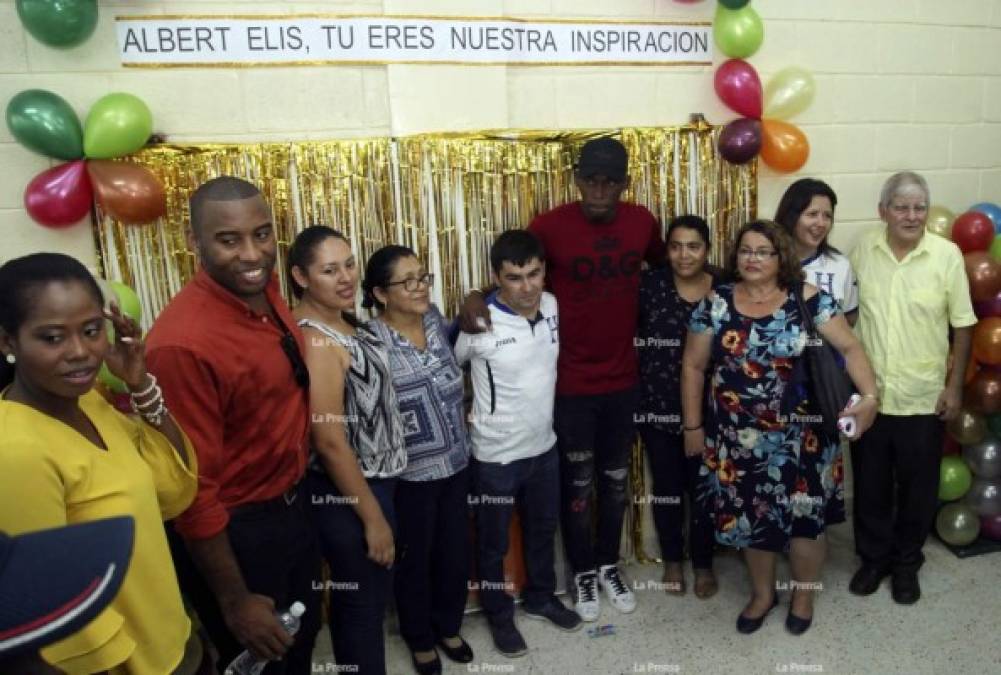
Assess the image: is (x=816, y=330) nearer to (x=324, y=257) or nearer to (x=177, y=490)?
(x=324, y=257)

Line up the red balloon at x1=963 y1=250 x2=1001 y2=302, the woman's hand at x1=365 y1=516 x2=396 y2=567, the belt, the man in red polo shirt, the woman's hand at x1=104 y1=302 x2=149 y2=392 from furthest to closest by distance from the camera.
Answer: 1. the red balloon at x1=963 y1=250 x2=1001 y2=302
2. the woman's hand at x1=365 y1=516 x2=396 y2=567
3. the belt
4. the man in red polo shirt
5. the woman's hand at x1=104 y1=302 x2=149 y2=392

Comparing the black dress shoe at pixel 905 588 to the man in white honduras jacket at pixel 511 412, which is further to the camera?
the black dress shoe at pixel 905 588

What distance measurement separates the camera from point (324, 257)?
1874mm

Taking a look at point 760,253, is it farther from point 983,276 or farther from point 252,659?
point 252,659

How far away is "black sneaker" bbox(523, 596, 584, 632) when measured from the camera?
2555mm

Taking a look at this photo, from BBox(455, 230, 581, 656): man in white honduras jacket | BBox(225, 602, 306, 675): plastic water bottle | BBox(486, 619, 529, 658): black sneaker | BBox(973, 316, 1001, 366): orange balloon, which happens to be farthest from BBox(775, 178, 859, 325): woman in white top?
BBox(225, 602, 306, 675): plastic water bottle

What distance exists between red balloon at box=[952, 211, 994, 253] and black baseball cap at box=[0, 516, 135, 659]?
113 inches

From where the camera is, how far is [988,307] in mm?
2635

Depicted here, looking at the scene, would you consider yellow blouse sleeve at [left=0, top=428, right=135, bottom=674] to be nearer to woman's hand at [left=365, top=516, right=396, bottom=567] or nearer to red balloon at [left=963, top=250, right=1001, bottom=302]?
woman's hand at [left=365, top=516, right=396, bottom=567]

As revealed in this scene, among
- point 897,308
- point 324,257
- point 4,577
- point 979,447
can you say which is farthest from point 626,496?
point 4,577

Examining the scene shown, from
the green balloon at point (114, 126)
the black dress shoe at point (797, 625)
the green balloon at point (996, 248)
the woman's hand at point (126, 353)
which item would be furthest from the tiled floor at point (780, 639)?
the green balloon at point (114, 126)

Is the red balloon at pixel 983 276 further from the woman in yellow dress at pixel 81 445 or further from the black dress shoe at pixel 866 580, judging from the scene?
the woman in yellow dress at pixel 81 445

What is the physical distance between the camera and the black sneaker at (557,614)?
2555mm

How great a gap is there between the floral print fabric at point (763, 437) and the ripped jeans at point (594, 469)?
297 millimetres
